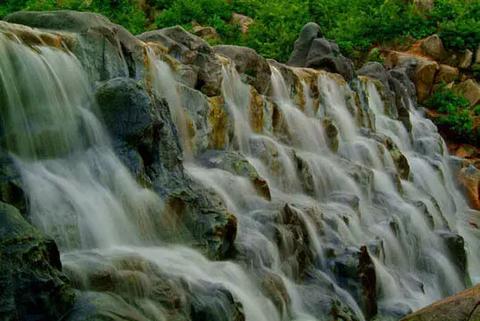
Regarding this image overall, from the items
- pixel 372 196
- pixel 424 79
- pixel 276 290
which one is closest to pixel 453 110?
pixel 424 79

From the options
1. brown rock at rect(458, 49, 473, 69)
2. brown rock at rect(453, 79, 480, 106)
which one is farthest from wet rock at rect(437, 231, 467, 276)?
brown rock at rect(458, 49, 473, 69)

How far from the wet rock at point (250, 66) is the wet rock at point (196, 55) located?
1432mm

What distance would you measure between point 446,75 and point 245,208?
676 inches

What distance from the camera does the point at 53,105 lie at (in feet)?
25.2

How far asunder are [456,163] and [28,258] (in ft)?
54.8

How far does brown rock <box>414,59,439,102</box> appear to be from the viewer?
2405cm

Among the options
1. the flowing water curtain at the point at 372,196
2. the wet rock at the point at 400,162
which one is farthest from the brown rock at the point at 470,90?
the wet rock at the point at 400,162

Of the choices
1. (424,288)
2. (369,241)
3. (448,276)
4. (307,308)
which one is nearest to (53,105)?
(307,308)

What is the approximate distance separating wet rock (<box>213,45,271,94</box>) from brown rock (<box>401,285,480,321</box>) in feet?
27.8

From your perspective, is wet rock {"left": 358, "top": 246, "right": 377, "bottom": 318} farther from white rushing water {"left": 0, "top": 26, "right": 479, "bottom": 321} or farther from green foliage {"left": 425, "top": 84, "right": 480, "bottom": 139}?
green foliage {"left": 425, "top": 84, "right": 480, "bottom": 139}

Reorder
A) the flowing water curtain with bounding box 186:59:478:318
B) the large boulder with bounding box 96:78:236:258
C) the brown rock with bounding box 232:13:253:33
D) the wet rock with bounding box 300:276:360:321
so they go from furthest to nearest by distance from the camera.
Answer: the brown rock with bounding box 232:13:253:33, the flowing water curtain with bounding box 186:59:478:318, the wet rock with bounding box 300:276:360:321, the large boulder with bounding box 96:78:236:258

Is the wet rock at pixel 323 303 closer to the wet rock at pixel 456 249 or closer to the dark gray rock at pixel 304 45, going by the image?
the wet rock at pixel 456 249

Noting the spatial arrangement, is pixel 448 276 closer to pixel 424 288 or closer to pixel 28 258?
pixel 424 288

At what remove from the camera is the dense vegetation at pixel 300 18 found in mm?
24406
